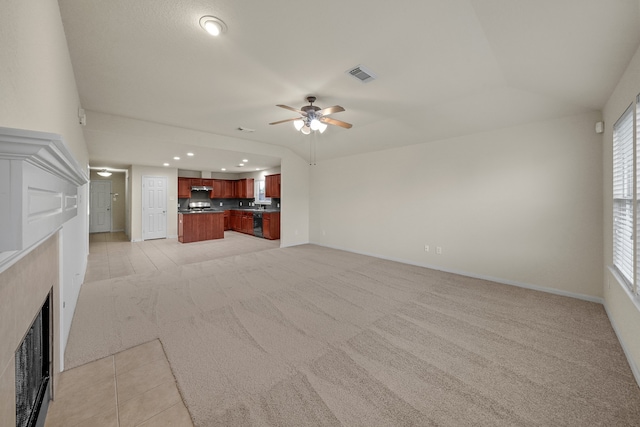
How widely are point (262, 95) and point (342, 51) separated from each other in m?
1.36

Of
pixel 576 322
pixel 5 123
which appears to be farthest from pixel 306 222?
pixel 5 123

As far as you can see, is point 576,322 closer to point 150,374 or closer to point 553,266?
point 553,266

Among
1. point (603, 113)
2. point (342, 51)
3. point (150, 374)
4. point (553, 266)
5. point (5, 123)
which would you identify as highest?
point (342, 51)

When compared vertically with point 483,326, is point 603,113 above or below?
above

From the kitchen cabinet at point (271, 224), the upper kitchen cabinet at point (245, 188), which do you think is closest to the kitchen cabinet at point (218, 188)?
the upper kitchen cabinet at point (245, 188)

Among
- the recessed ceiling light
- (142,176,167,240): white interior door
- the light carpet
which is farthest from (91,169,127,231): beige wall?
the recessed ceiling light

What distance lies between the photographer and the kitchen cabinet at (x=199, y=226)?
750 centimetres

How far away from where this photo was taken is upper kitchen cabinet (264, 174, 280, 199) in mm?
8094

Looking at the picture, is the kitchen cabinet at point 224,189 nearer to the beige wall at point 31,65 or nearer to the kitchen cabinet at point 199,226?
the kitchen cabinet at point 199,226

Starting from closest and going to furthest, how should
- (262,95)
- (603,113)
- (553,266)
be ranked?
(603,113) → (262,95) → (553,266)

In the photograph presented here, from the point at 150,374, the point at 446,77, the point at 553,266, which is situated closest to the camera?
the point at 150,374

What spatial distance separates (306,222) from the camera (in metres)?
7.41

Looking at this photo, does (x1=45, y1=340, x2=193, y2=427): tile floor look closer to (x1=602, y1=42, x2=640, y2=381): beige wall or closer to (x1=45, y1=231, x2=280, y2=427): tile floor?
(x1=45, y1=231, x2=280, y2=427): tile floor

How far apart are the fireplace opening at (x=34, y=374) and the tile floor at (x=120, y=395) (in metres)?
0.15
